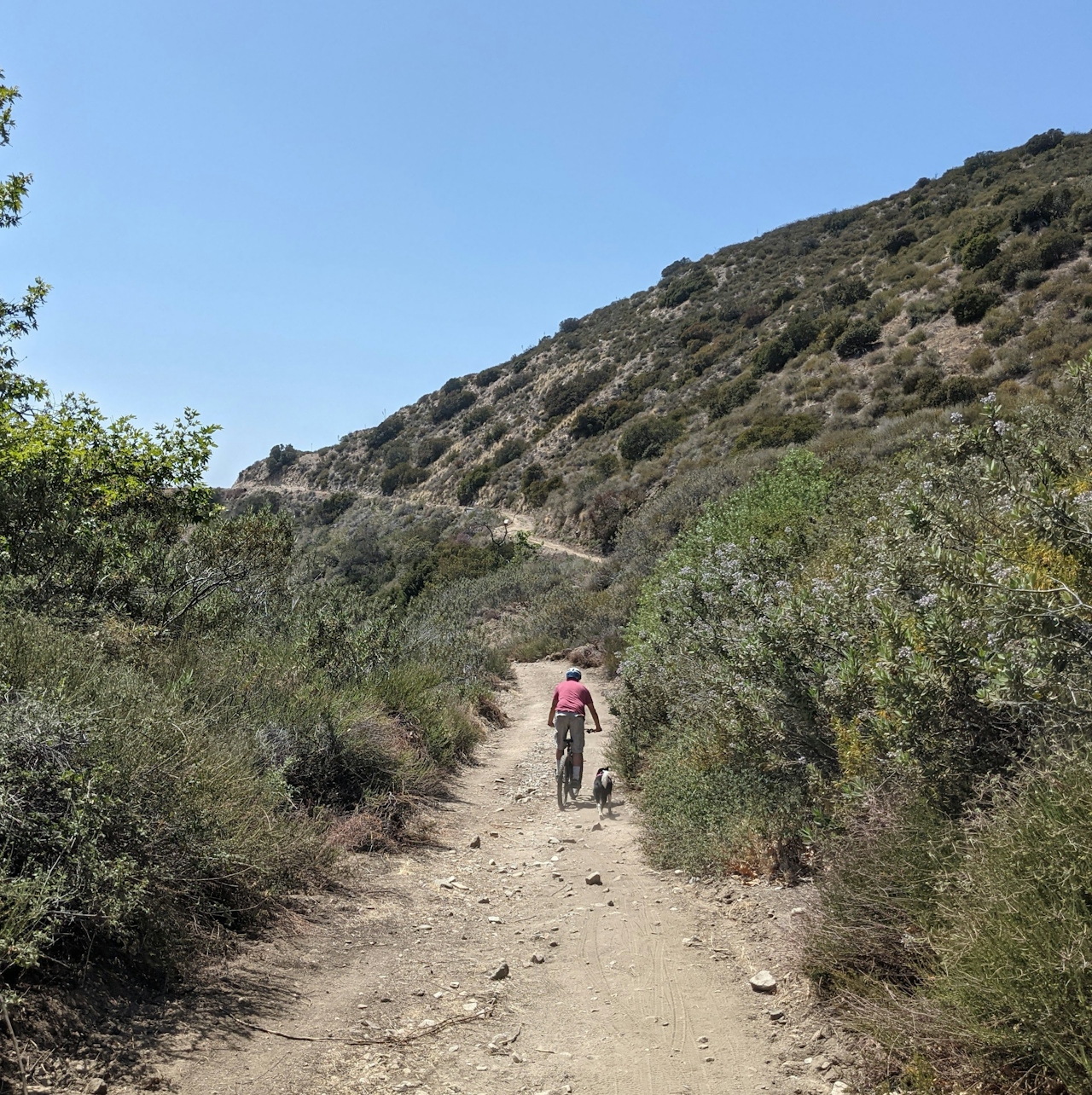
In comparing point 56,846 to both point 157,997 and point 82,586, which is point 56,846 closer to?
point 157,997

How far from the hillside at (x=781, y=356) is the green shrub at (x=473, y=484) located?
181mm

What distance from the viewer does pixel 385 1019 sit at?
4.21 meters

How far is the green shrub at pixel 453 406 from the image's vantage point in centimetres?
6806

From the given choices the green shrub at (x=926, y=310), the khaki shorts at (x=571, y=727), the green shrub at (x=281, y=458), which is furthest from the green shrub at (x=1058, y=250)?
the green shrub at (x=281, y=458)

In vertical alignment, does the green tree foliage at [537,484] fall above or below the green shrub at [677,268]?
below

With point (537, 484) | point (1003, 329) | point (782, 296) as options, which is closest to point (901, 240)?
point (782, 296)

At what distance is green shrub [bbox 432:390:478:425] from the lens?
68062 mm

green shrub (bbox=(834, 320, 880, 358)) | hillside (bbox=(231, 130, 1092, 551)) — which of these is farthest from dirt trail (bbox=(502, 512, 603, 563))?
green shrub (bbox=(834, 320, 880, 358))

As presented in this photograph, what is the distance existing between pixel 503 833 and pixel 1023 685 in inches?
235

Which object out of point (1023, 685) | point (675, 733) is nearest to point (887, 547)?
point (1023, 685)

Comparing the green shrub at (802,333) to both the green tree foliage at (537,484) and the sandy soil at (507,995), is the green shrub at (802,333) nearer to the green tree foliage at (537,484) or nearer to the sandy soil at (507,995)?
the green tree foliage at (537,484)

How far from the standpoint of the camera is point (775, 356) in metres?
37.4

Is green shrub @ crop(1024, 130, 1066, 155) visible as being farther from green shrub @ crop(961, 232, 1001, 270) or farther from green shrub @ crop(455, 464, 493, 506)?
green shrub @ crop(455, 464, 493, 506)

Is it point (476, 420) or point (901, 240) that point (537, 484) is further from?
point (901, 240)
